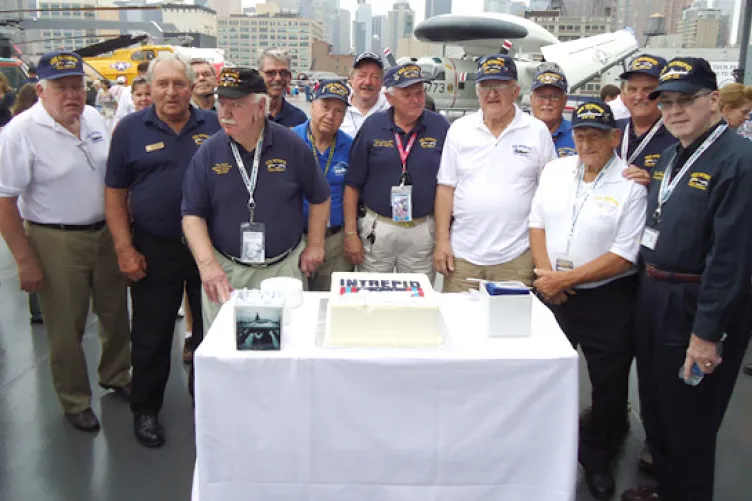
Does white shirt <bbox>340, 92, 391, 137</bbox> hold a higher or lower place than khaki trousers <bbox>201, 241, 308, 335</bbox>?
higher

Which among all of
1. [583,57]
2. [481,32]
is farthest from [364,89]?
[481,32]

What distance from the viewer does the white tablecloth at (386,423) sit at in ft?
4.99

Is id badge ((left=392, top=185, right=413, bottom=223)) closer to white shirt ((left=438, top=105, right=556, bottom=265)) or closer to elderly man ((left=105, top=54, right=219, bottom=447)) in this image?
white shirt ((left=438, top=105, right=556, bottom=265))

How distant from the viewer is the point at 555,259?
230 cm

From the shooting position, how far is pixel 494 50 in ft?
71.2

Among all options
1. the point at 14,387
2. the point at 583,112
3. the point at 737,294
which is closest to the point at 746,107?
the point at 583,112

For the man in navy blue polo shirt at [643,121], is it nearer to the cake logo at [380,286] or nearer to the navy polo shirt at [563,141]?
the navy polo shirt at [563,141]

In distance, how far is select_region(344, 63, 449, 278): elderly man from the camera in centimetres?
285

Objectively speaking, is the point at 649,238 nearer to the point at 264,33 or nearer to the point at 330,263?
the point at 330,263

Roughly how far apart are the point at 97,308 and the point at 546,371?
A: 2358mm

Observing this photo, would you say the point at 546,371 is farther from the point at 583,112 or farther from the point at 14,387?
the point at 14,387

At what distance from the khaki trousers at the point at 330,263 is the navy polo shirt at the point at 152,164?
81 cm

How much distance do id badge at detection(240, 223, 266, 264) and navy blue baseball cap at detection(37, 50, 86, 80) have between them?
3.62 ft

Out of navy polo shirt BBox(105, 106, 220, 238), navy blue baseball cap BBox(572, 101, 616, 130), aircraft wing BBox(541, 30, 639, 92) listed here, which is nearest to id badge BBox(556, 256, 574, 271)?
navy blue baseball cap BBox(572, 101, 616, 130)
